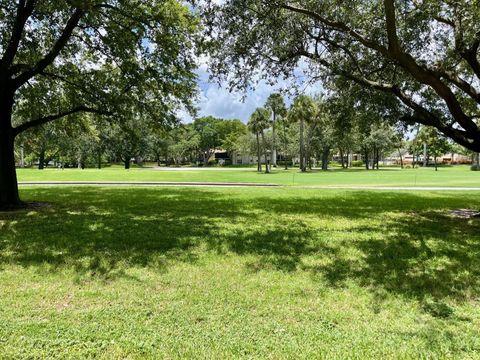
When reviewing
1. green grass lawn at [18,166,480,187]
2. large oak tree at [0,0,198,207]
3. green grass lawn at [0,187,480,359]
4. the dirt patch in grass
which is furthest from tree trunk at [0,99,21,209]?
green grass lawn at [18,166,480,187]

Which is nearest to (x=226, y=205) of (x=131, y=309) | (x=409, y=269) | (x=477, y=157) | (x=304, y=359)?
(x=409, y=269)

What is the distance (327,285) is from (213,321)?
1.95 m

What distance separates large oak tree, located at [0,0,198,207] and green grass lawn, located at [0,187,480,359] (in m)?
5.15

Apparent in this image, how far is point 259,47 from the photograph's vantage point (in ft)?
37.6

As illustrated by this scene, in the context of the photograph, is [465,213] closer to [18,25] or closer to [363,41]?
[363,41]

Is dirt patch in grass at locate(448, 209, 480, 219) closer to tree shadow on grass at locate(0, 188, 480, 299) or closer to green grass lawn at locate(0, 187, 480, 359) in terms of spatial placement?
tree shadow on grass at locate(0, 188, 480, 299)

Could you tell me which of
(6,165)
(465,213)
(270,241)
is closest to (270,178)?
(465,213)

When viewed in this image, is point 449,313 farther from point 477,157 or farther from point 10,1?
point 477,157

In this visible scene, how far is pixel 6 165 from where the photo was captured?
1261cm

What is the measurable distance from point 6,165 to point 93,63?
19.9 feet

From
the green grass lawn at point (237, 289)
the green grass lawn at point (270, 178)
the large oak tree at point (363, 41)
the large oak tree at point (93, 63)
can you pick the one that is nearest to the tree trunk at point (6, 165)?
the large oak tree at point (93, 63)

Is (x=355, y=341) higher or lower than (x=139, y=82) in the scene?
lower

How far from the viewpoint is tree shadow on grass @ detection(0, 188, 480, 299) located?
19.9ft

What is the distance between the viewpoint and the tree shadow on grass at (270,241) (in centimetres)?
608
